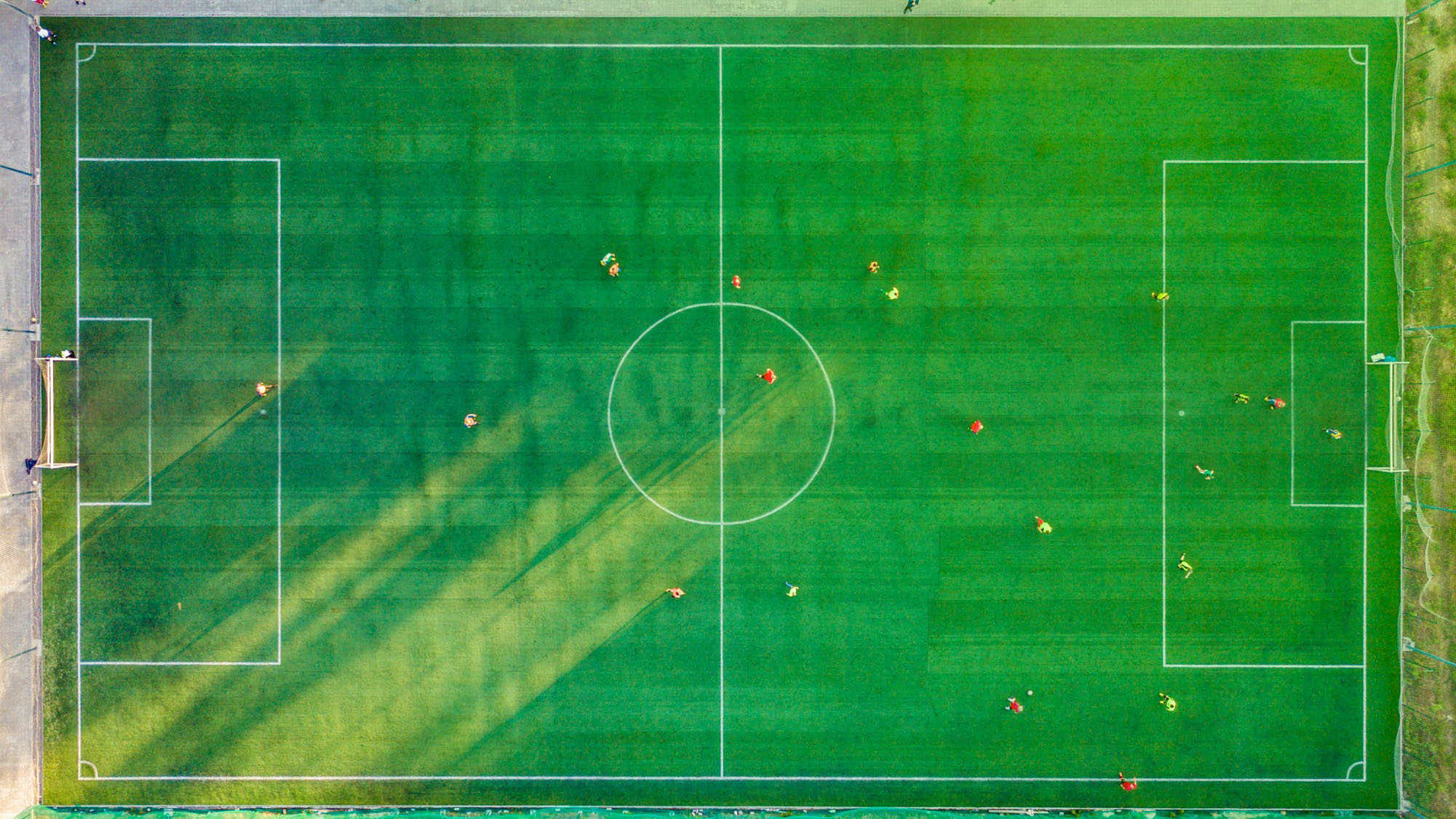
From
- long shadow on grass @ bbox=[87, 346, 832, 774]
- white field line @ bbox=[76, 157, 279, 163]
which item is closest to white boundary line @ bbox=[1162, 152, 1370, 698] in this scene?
long shadow on grass @ bbox=[87, 346, 832, 774]

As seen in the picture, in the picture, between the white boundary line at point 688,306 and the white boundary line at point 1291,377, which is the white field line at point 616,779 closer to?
the white boundary line at point 688,306

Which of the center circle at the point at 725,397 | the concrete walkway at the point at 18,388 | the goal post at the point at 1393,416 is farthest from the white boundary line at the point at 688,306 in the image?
the concrete walkway at the point at 18,388

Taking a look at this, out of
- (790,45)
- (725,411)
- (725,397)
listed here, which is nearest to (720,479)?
(725,411)

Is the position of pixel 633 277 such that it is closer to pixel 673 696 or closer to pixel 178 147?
pixel 673 696

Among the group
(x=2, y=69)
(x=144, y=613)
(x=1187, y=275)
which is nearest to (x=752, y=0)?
(x=1187, y=275)

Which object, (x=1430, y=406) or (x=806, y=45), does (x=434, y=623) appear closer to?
(x=806, y=45)
